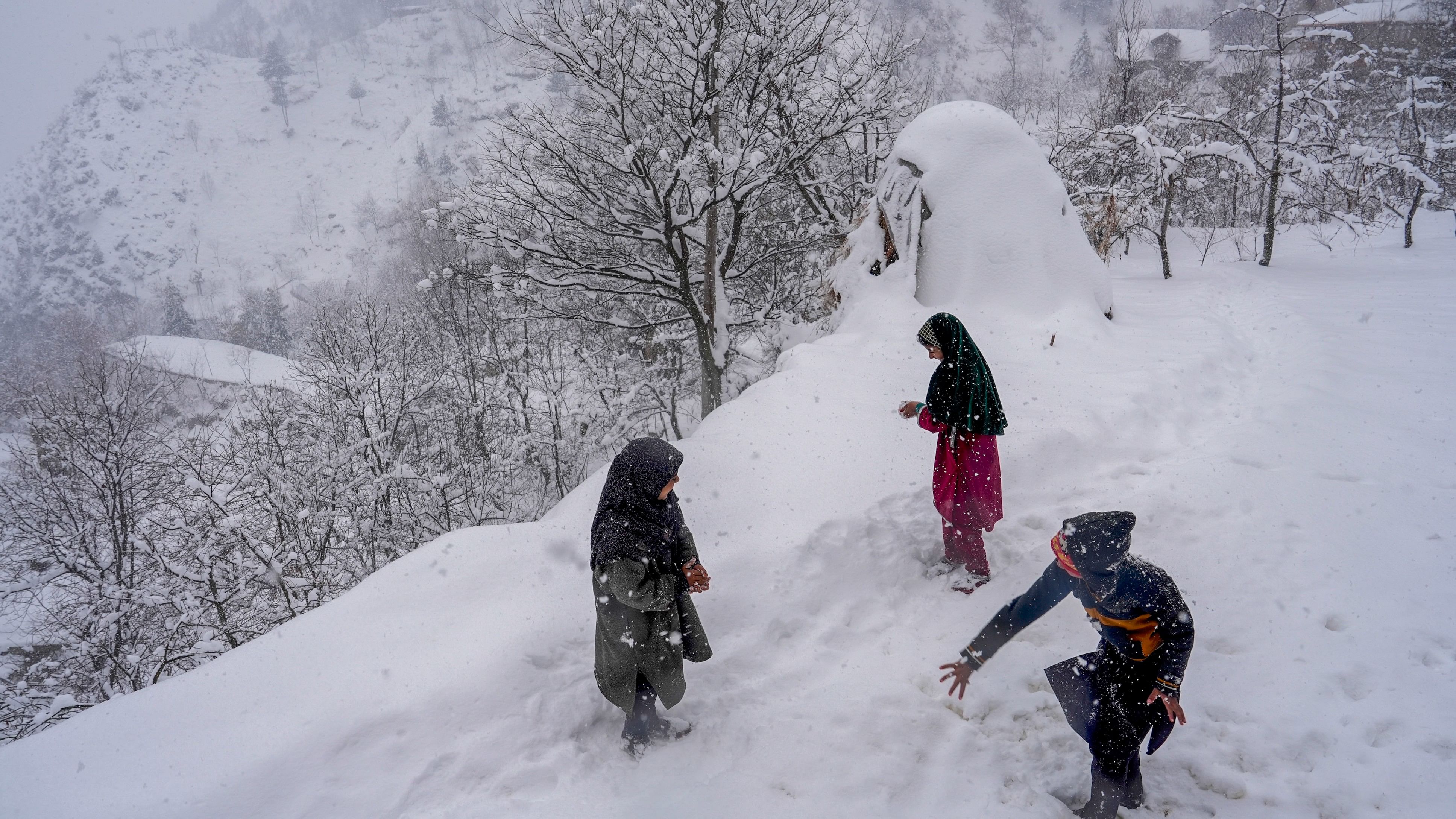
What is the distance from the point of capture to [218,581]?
1452 centimetres

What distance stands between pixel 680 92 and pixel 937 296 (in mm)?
5085

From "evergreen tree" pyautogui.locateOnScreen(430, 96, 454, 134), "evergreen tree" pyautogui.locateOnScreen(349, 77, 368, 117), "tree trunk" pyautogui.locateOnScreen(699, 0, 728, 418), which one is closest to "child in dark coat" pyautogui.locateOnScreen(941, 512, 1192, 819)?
"tree trunk" pyautogui.locateOnScreen(699, 0, 728, 418)

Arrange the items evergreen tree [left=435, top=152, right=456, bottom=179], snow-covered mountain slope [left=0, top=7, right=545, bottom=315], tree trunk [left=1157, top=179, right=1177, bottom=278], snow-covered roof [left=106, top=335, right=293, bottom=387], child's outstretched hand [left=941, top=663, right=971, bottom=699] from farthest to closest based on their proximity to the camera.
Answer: evergreen tree [left=435, top=152, right=456, bottom=179] < snow-covered mountain slope [left=0, top=7, right=545, bottom=315] < snow-covered roof [left=106, top=335, right=293, bottom=387] < tree trunk [left=1157, top=179, right=1177, bottom=278] < child's outstretched hand [left=941, top=663, right=971, bottom=699]

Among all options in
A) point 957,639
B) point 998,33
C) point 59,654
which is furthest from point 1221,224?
point 998,33

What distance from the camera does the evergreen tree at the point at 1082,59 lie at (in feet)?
222

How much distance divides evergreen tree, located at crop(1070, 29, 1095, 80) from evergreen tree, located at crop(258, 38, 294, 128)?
141m

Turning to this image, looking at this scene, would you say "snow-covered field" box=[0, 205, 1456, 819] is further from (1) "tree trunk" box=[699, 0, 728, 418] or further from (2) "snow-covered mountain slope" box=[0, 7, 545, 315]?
(2) "snow-covered mountain slope" box=[0, 7, 545, 315]

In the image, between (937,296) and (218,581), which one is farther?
(218,581)

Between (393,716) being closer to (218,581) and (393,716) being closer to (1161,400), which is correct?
(1161,400)

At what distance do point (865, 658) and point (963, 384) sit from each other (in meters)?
1.80

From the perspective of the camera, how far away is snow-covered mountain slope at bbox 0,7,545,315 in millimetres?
95125

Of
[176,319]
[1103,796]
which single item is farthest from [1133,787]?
[176,319]

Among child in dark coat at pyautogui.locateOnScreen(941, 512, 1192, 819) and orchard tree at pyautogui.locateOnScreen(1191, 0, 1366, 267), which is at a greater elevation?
orchard tree at pyautogui.locateOnScreen(1191, 0, 1366, 267)

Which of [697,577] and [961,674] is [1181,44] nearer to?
[961,674]
